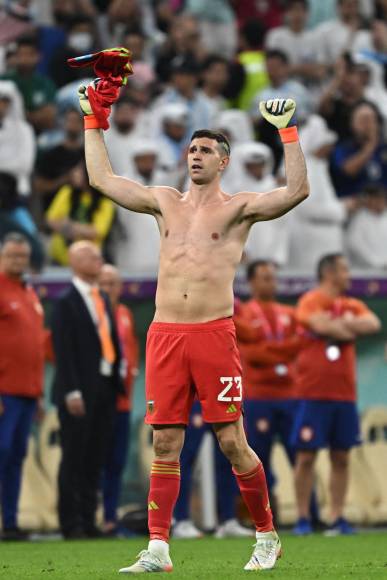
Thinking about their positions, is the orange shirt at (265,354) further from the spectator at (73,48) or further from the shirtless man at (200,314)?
the shirtless man at (200,314)

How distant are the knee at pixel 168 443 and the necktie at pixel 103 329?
5.91 metres

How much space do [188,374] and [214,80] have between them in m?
11.6

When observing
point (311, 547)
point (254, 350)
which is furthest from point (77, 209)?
point (311, 547)

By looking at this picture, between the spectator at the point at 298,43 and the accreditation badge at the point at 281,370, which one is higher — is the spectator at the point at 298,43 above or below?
above

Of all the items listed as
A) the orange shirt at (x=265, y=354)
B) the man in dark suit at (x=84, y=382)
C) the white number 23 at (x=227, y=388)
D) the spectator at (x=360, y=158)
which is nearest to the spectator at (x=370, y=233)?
the spectator at (x=360, y=158)

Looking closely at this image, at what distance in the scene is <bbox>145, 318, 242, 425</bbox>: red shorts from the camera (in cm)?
912

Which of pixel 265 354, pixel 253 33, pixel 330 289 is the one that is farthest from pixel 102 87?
pixel 253 33

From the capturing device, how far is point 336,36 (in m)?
22.0

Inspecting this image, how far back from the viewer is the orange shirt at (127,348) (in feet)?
50.8

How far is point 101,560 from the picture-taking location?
11.1 meters

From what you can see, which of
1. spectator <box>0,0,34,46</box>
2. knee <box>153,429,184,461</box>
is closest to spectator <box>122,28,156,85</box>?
spectator <box>0,0,34,46</box>

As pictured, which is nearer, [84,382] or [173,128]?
[84,382]

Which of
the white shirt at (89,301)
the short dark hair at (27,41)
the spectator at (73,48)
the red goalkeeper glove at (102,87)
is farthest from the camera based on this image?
the spectator at (73,48)

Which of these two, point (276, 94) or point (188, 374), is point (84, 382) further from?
point (276, 94)
